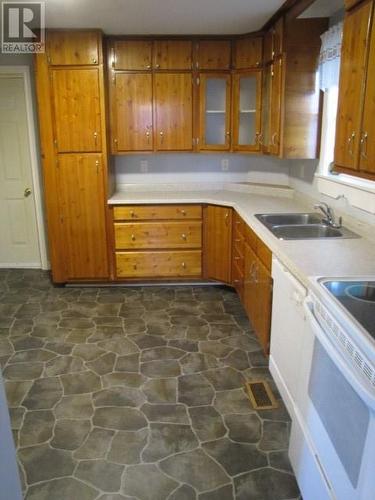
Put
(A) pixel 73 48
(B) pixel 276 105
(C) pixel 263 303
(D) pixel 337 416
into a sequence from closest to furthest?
(D) pixel 337 416, (C) pixel 263 303, (B) pixel 276 105, (A) pixel 73 48

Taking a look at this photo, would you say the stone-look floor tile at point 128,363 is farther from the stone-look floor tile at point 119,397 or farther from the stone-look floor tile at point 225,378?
the stone-look floor tile at point 225,378

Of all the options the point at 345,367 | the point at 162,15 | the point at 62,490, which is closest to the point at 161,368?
the point at 62,490

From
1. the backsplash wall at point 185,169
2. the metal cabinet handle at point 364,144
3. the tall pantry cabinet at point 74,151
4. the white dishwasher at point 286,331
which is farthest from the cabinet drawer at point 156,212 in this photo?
the metal cabinet handle at point 364,144

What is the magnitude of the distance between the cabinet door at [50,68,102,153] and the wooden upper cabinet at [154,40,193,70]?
0.62 metres

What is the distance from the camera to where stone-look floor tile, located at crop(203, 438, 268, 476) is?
6.29 ft

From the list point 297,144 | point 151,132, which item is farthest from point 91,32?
point 297,144

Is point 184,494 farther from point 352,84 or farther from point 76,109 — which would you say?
point 76,109

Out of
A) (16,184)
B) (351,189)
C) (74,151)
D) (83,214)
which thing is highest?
(74,151)

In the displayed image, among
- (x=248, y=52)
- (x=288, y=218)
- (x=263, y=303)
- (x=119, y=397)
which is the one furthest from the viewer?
(x=248, y=52)

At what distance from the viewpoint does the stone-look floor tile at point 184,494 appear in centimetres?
176

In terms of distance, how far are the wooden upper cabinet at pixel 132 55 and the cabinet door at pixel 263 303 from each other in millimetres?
2272

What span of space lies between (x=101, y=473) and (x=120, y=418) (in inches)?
15.1

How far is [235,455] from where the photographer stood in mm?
1989

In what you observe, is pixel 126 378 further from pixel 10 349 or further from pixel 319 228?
pixel 319 228
